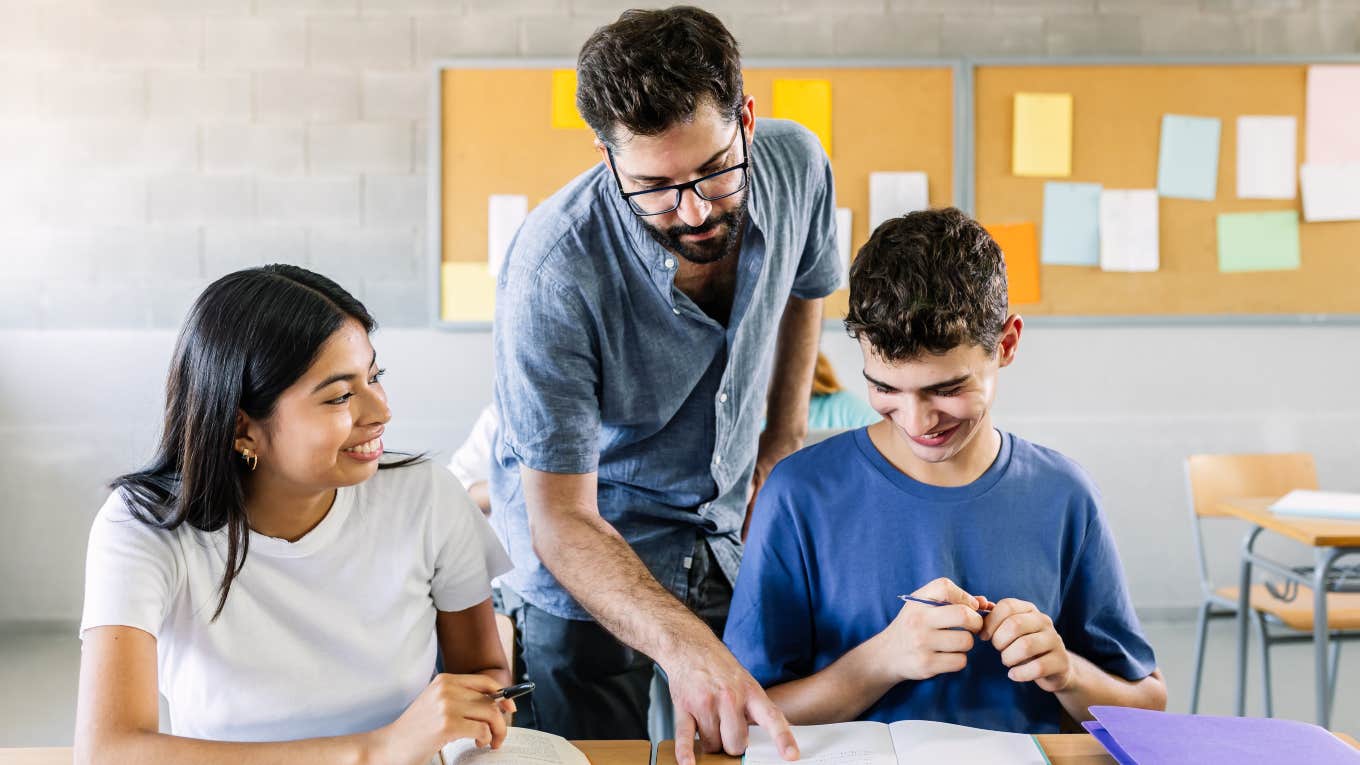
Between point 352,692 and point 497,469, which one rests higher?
point 497,469

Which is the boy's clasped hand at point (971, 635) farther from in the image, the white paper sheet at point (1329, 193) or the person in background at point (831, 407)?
the white paper sheet at point (1329, 193)

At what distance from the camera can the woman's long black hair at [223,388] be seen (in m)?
1.12

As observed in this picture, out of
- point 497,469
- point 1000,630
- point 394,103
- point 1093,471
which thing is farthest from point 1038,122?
point 1000,630

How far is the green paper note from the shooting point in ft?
11.2

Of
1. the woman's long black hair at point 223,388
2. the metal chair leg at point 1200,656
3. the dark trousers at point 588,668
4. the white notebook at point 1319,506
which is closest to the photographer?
the woman's long black hair at point 223,388

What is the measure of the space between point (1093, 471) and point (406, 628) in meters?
2.92

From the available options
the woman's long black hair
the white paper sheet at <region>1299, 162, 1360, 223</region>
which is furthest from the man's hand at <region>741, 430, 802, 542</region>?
the white paper sheet at <region>1299, 162, 1360, 223</region>

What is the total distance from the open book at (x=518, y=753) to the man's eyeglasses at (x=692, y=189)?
601 mm

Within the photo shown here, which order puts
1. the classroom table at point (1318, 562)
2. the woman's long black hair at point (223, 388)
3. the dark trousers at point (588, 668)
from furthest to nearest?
the classroom table at point (1318, 562), the dark trousers at point (588, 668), the woman's long black hair at point (223, 388)

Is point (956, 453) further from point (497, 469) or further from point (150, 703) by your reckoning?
point (150, 703)

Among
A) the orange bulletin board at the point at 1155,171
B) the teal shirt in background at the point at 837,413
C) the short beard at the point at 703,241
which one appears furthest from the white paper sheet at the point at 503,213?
the short beard at the point at 703,241

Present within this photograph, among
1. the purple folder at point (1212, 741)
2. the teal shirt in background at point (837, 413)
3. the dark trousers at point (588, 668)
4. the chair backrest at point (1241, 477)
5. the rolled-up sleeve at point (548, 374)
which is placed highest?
the rolled-up sleeve at point (548, 374)

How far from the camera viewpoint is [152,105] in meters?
3.44

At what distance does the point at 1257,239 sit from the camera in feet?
11.2
